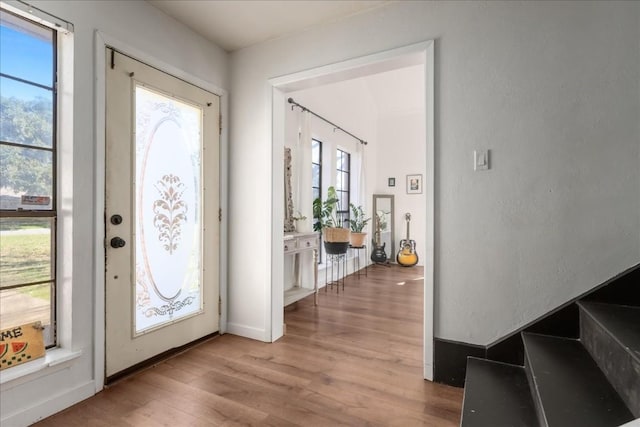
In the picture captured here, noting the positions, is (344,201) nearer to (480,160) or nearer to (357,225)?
(357,225)

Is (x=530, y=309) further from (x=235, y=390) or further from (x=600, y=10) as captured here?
(x=235, y=390)

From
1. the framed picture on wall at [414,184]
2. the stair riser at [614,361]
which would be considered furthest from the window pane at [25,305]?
the framed picture on wall at [414,184]

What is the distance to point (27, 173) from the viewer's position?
1.74 m

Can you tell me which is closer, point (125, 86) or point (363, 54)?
point (125, 86)

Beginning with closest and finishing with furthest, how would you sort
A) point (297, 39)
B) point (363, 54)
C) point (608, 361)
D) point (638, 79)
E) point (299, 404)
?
point (608, 361)
point (638, 79)
point (299, 404)
point (363, 54)
point (297, 39)

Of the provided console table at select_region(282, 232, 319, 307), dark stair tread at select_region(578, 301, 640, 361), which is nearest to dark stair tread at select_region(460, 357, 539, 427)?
dark stair tread at select_region(578, 301, 640, 361)

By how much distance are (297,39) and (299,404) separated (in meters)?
2.69

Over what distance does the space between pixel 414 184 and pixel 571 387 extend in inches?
217

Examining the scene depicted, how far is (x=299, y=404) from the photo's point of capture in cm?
185

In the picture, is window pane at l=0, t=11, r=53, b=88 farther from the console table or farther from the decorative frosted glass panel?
the console table

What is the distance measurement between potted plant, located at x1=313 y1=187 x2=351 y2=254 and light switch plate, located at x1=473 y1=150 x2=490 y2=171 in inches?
93.8

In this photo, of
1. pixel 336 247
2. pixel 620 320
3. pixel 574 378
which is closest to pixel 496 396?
pixel 574 378

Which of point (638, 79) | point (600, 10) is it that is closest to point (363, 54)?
point (600, 10)

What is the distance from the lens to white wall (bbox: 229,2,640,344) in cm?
170
